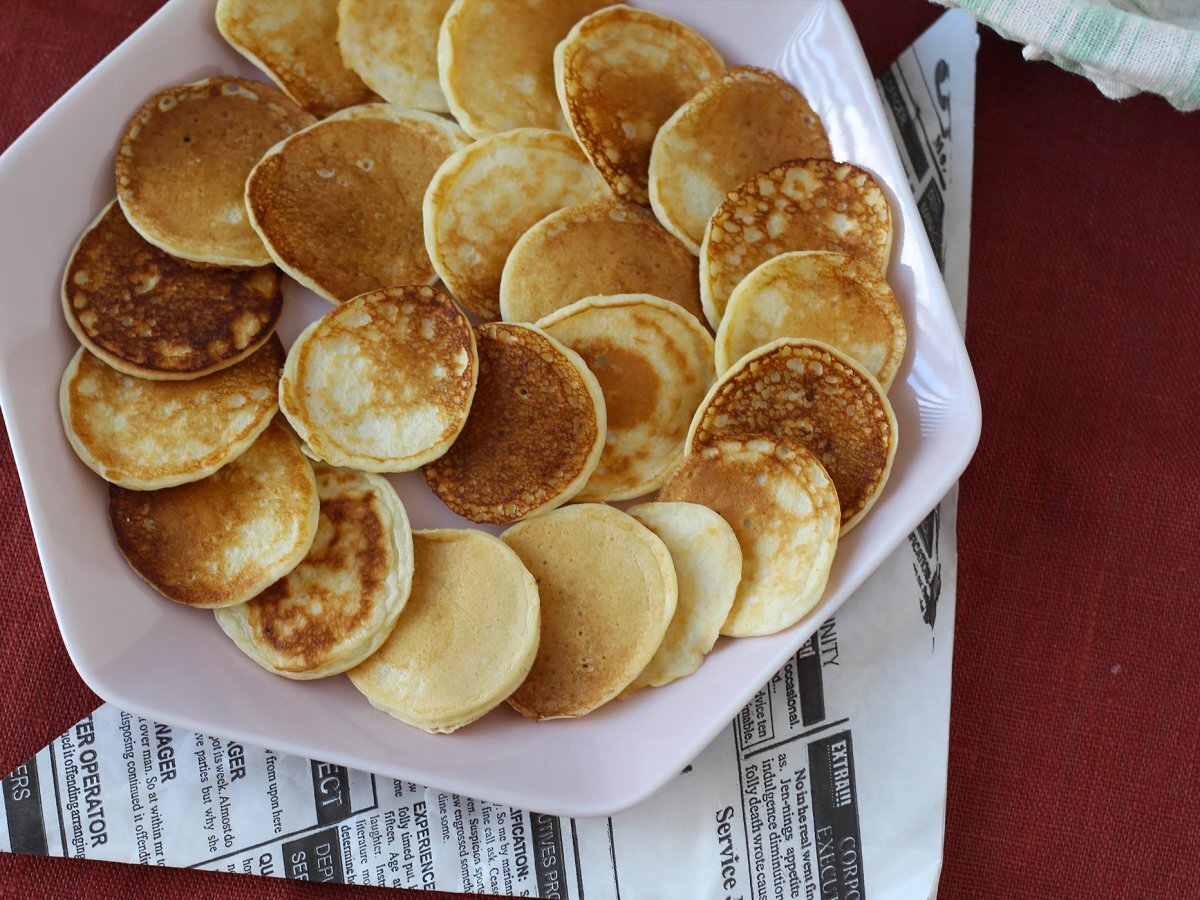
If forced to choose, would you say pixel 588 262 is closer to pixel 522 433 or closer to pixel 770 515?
pixel 522 433

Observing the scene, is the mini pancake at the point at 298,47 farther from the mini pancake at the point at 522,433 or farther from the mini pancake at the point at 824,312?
the mini pancake at the point at 824,312

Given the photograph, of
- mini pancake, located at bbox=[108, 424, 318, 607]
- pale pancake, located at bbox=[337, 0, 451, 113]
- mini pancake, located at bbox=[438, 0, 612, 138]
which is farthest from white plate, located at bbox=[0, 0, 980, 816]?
mini pancake, located at bbox=[438, 0, 612, 138]

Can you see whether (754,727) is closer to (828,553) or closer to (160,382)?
(828,553)

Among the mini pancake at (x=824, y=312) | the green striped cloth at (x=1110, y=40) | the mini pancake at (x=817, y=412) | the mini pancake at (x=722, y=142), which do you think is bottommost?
the mini pancake at (x=817, y=412)

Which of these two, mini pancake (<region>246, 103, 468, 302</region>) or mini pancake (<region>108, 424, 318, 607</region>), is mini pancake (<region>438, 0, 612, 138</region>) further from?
mini pancake (<region>108, 424, 318, 607</region>)

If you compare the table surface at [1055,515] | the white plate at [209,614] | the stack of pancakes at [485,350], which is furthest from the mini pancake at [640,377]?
the table surface at [1055,515]

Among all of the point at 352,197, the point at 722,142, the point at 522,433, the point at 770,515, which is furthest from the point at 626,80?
the point at 770,515

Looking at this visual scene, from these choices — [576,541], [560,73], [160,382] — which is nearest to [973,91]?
[560,73]
